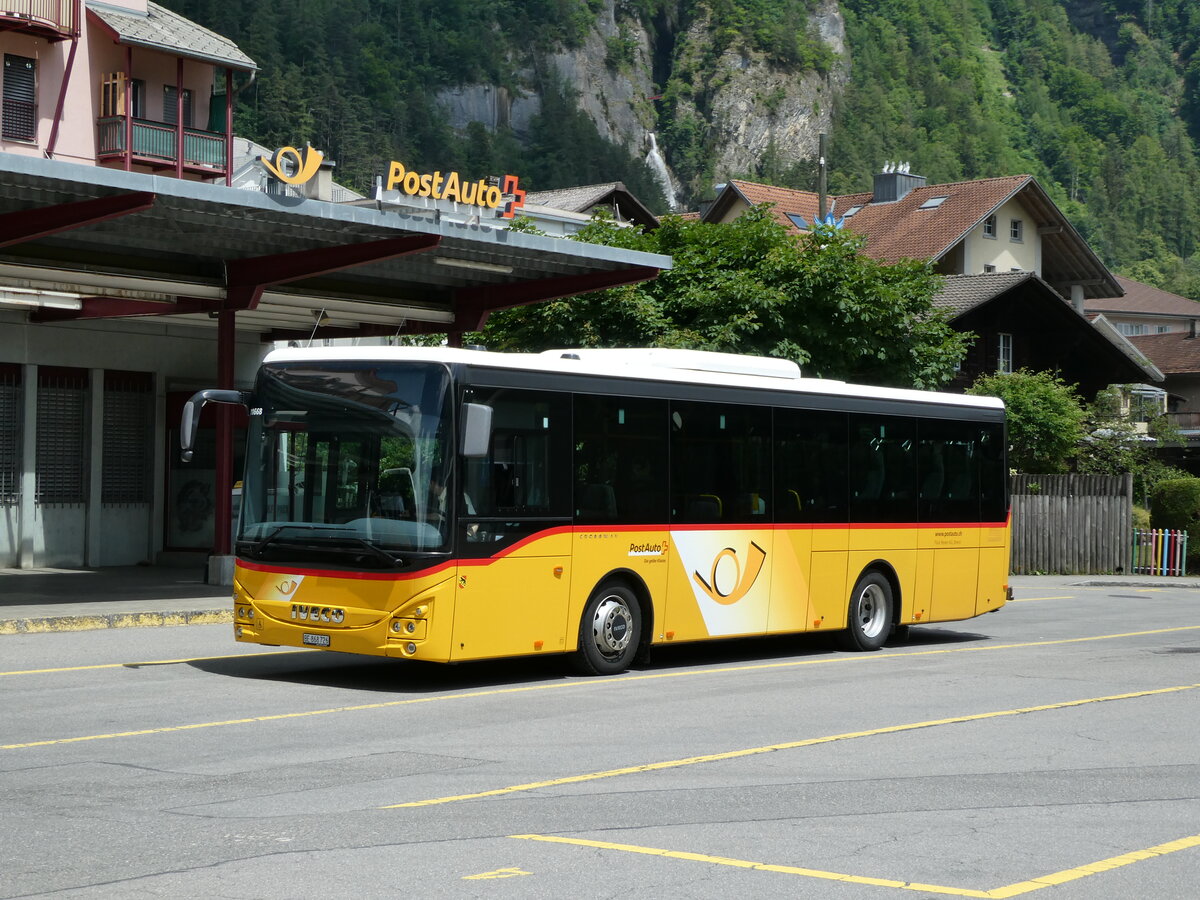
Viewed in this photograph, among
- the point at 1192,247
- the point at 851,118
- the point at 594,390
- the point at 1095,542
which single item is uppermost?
the point at 851,118

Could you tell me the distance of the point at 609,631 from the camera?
14320 mm

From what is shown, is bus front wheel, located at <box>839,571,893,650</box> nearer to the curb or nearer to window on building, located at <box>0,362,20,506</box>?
the curb

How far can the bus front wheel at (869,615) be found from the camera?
17.3 meters

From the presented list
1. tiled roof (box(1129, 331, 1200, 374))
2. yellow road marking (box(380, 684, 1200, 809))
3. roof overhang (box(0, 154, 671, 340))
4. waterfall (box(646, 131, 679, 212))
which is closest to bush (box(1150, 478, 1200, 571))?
roof overhang (box(0, 154, 671, 340))

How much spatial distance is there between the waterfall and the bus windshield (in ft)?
510

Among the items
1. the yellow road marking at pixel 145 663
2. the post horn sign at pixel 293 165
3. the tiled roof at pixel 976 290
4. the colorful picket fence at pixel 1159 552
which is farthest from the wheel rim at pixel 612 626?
the tiled roof at pixel 976 290

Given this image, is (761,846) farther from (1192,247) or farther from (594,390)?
(1192,247)

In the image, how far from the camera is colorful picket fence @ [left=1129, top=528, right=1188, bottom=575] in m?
37.8

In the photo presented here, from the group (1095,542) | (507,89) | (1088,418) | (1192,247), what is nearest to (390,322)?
(1095,542)

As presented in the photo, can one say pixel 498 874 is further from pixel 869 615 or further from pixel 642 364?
pixel 869 615

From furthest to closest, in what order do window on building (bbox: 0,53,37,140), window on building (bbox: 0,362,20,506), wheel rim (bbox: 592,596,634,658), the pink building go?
the pink building
window on building (bbox: 0,53,37,140)
window on building (bbox: 0,362,20,506)
wheel rim (bbox: 592,596,634,658)

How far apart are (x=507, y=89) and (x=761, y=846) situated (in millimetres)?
152243

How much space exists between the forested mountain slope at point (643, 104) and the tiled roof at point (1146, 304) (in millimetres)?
42009

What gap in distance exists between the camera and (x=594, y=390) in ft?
46.7
